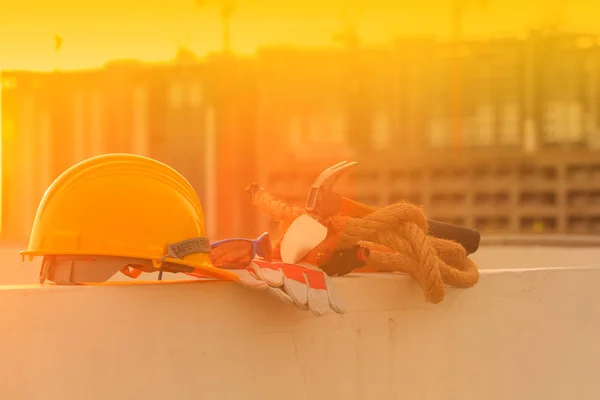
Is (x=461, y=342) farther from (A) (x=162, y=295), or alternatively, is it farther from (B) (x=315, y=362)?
(A) (x=162, y=295)

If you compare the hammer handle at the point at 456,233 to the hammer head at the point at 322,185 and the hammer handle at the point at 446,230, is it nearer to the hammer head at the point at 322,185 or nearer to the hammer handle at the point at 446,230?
the hammer handle at the point at 446,230

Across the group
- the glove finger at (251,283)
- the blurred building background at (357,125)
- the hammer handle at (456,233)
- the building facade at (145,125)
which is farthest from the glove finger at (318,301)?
the building facade at (145,125)

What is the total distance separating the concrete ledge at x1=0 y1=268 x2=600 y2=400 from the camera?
1928 millimetres

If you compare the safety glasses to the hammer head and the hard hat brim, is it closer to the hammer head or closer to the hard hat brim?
the hard hat brim

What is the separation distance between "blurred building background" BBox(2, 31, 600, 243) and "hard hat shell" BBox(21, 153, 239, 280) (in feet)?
276

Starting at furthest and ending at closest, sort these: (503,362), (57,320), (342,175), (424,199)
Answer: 1. (424,199)
2. (503,362)
3. (342,175)
4. (57,320)

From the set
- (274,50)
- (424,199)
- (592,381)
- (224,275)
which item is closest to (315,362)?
(224,275)

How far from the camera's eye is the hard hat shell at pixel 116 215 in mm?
2215

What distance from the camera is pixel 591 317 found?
3365 millimetres

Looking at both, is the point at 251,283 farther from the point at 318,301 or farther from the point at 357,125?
the point at 357,125

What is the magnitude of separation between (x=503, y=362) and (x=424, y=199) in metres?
90.1

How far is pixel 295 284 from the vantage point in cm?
237

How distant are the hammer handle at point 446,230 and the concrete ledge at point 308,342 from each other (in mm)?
148

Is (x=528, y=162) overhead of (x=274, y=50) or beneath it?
beneath
